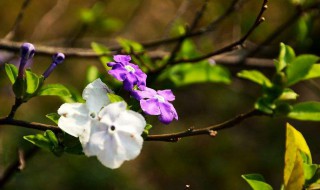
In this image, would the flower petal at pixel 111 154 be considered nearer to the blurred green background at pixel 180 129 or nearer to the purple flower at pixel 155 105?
the purple flower at pixel 155 105

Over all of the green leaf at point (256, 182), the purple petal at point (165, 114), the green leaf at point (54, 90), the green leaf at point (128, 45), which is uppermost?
the purple petal at point (165, 114)

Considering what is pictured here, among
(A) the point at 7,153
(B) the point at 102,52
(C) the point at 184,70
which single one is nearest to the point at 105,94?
(B) the point at 102,52

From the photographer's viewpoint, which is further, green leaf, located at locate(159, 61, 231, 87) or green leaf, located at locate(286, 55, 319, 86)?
green leaf, located at locate(159, 61, 231, 87)

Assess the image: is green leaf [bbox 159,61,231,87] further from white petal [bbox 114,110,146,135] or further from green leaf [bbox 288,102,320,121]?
white petal [bbox 114,110,146,135]

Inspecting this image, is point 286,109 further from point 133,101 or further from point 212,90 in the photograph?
point 212,90

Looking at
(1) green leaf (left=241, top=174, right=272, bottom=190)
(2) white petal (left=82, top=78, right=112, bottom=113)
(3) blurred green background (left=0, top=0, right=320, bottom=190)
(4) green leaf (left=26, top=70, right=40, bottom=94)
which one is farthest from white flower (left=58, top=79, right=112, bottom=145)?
(3) blurred green background (left=0, top=0, right=320, bottom=190)

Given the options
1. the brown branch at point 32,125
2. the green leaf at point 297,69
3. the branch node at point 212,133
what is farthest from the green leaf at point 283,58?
the brown branch at point 32,125
